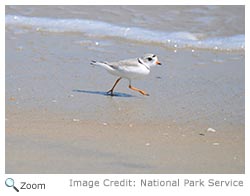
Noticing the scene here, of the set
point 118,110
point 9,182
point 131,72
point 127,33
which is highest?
point 127,33

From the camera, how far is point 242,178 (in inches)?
194

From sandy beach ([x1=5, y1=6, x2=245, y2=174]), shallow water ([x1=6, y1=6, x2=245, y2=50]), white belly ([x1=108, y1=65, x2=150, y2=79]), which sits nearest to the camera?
sandy beach ([x1=5, y1=6, x2=245, y2=174])

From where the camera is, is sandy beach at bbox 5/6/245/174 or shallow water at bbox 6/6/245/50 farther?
shallow water at bbox 6/6/245/50

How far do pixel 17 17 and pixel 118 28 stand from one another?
180 centimetres

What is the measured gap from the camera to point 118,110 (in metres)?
6.46

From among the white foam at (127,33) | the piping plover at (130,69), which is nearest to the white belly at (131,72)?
the piping plover at (130,69)

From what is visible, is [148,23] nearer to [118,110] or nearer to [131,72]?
[131,72]

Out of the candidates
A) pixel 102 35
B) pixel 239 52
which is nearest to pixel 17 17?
pixel 102 35

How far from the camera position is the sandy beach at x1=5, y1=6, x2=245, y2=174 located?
5.14 metres

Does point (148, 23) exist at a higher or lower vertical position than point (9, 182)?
higher

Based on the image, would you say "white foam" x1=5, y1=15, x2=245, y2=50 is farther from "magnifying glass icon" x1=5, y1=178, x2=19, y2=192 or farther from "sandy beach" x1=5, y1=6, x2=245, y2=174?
Answer: "magnifying glass icon" x1=5, y1=178, x2=19, y2=192

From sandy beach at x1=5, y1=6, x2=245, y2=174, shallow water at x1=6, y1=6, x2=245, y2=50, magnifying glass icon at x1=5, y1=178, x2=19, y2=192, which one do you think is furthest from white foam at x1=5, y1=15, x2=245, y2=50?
magnifying glass icon at x1=5, y1=178, x2=19, y2=192

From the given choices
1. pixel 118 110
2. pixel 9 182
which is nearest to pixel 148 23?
pixel 118 110
